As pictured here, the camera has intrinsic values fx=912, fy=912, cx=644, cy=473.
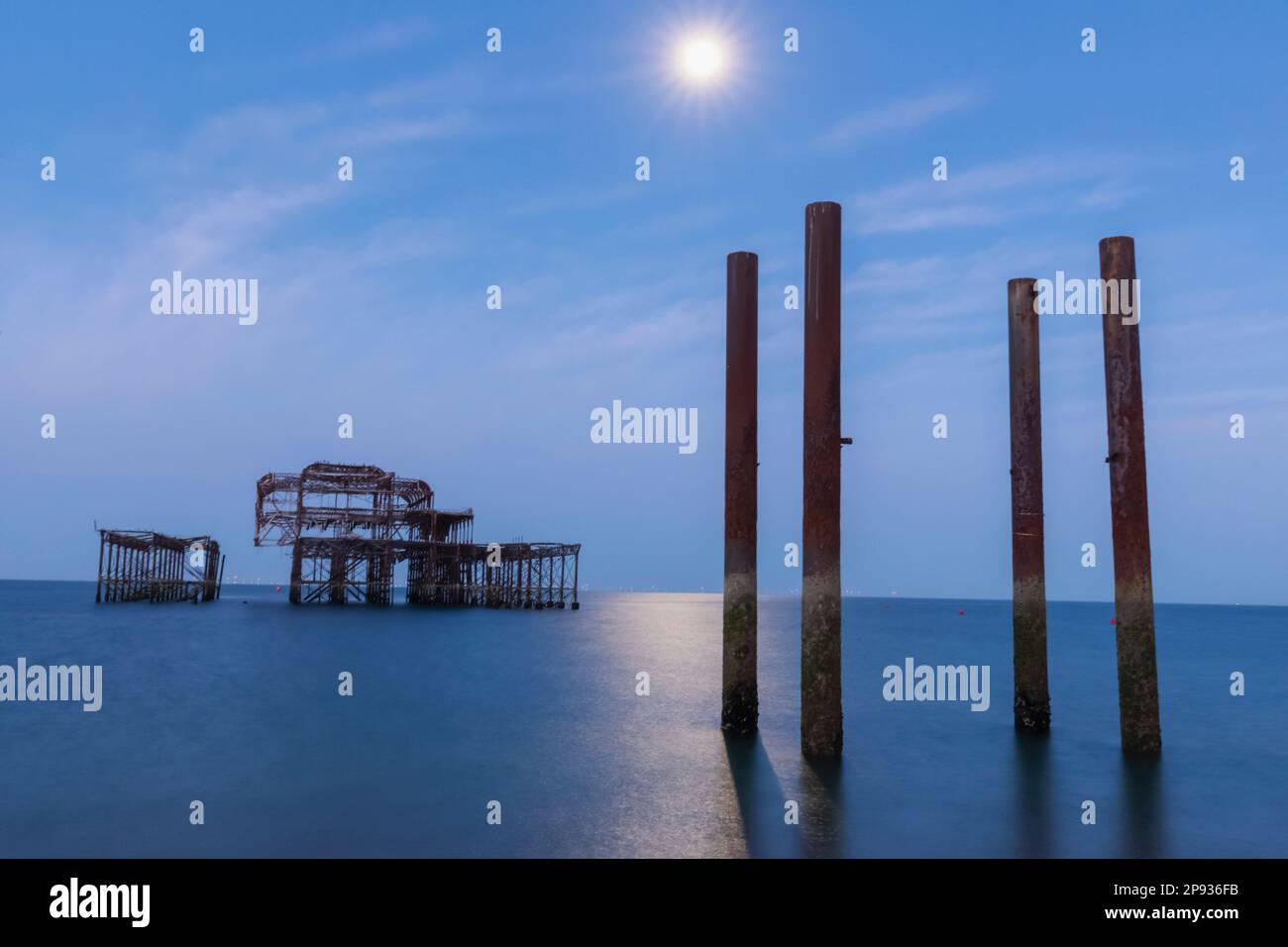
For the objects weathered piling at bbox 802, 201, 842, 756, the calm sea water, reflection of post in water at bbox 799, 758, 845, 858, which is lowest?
the calm sea water

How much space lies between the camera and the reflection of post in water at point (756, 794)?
11195 millimetres

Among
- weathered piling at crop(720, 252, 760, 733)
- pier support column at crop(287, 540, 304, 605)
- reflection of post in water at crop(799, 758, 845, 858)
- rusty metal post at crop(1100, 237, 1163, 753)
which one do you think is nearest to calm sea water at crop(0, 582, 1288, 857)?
reflection of post in water at crop(799, 758, 845, 858)

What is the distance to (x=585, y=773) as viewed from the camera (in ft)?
52.4

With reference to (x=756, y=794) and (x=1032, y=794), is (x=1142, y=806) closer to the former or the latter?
(x=1032, y=794)

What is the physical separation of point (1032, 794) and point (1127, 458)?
518 centimetres

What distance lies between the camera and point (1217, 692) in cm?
3359

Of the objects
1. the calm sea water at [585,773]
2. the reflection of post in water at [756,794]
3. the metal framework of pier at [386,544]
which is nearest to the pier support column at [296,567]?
the metal framework of pier at [386,544]

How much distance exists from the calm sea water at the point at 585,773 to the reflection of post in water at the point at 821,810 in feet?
0.13

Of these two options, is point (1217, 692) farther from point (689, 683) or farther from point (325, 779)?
point (325, 779)

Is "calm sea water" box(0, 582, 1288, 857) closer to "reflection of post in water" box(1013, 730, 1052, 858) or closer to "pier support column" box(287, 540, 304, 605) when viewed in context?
"reflection of post in water" box(1013, 730, 1052, 858)

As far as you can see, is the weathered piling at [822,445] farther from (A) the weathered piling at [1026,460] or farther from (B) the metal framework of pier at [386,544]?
(B) the metal framework of pier at [386,544]

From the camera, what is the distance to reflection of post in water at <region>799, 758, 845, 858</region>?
10891 mm

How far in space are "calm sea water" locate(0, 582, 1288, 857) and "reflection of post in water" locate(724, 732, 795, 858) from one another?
47 millimetres
